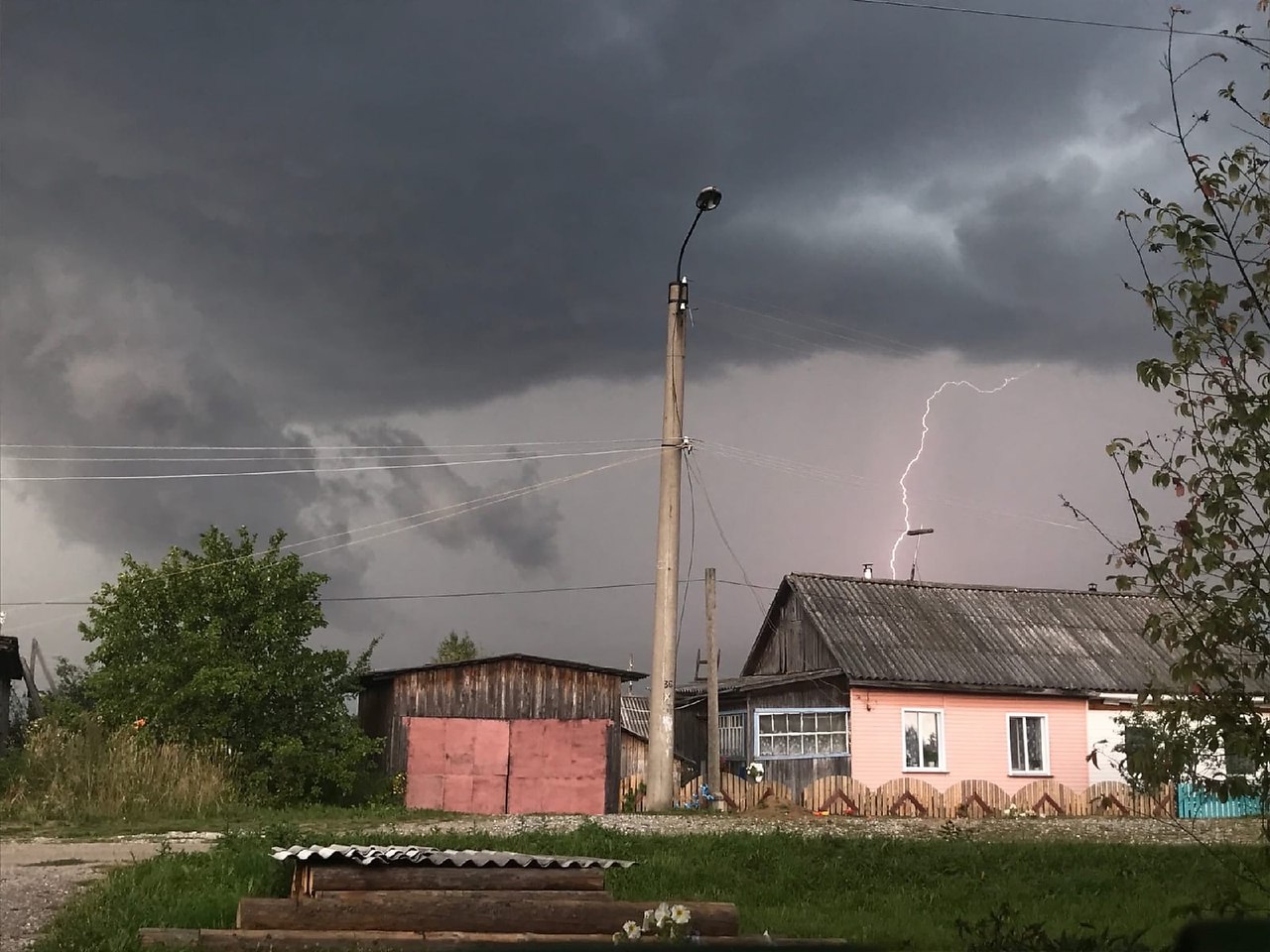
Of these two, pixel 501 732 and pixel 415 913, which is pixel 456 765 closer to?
pixel 501 732

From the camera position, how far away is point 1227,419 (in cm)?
580

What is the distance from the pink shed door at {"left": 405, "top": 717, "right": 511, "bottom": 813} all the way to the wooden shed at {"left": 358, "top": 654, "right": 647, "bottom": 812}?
0.07 ft

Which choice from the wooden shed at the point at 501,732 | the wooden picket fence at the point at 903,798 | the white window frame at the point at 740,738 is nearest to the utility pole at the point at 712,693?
the wooden picket fence at the point at 903,798

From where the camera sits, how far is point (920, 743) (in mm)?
30781

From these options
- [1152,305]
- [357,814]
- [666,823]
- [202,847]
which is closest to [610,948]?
[1152,305]

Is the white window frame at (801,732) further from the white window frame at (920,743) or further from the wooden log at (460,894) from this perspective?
the wooden log at (460,894)

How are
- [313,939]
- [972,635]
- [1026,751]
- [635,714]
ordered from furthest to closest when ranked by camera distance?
[635,714], [972,635], [1026,751], [313,939]

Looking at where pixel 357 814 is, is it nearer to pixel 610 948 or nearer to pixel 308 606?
pixel 308 606

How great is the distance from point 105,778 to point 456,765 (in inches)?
299

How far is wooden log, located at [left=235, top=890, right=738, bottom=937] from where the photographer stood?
32.1ft

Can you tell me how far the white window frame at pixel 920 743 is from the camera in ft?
99.2

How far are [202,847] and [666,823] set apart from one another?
755 centimetres

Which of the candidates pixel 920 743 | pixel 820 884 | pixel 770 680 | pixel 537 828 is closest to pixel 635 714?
pixel 770 680

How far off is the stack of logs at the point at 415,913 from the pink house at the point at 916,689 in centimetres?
2057
